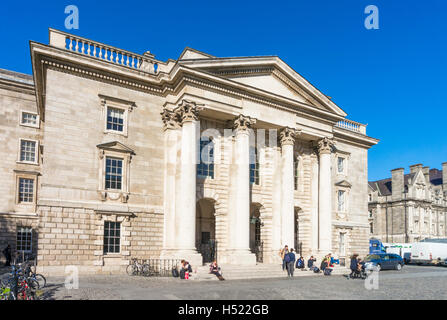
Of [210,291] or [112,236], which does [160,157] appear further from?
[210,291]

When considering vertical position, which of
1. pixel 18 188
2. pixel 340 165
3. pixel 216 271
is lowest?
pixel 216 271

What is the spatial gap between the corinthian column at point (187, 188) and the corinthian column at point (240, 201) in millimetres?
2866

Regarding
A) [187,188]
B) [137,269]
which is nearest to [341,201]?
[187,188]

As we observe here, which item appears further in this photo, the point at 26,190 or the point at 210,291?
the point at 26,190

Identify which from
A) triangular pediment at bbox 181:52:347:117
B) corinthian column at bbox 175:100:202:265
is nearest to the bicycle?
corinthian column at bbox 175:100:202:265

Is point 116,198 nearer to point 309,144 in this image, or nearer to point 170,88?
point 170,88

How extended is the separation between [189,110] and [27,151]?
551 inches

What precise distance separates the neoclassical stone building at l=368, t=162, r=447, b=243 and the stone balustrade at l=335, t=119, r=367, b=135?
29.5 meters

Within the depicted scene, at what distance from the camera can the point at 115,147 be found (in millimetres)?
23500

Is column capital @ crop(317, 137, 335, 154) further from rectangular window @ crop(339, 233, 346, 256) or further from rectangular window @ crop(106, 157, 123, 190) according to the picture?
rectangular window @ crop(106, 157, 123, 190)

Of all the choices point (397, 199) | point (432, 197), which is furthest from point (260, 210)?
point (432, 197)

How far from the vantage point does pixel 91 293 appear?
14617 mm

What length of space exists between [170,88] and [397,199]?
50.1 meters

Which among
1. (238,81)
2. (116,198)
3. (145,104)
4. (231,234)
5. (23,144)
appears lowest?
(231,234)
